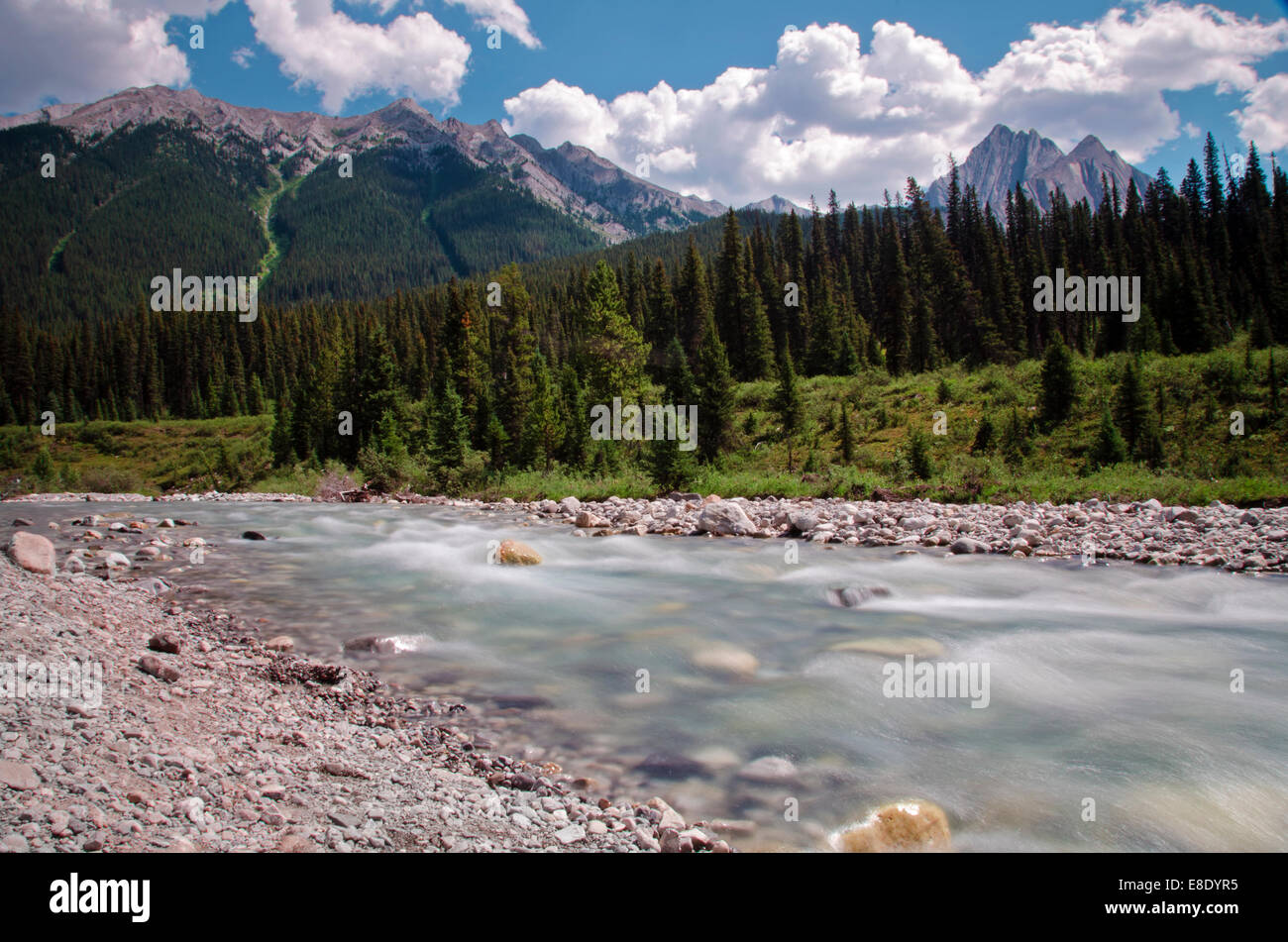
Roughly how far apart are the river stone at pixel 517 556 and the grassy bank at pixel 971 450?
12476mm

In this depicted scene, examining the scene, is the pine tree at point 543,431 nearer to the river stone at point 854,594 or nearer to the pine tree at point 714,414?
the pine tree at point 714,414

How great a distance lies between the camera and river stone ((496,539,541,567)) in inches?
563

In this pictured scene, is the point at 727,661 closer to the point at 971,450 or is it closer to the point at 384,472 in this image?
the point at 971,450

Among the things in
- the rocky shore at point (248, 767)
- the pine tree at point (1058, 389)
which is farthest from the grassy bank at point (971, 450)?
the rocky shore at point (248, 767)

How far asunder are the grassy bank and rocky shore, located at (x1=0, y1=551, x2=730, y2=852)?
65.5 feet

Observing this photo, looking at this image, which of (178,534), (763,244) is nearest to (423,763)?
(178,534)

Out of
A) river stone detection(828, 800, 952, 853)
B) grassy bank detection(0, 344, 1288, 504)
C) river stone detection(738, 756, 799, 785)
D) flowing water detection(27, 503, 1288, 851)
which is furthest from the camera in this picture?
grassy bank detection(0, 344, 1288, 504)

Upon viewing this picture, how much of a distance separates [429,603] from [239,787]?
6577 mm

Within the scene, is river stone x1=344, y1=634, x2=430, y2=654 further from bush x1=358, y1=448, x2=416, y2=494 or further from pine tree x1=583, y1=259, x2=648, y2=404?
pine tree x1=583, y1=259, x2=648, y2=404

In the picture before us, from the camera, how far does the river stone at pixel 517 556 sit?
1429 centimetres

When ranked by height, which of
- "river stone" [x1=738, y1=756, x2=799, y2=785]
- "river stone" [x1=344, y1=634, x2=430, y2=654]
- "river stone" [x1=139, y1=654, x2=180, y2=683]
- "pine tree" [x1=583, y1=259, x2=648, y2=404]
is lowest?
"river stone" [x1=738, y1=756, x2=799, y2=785]

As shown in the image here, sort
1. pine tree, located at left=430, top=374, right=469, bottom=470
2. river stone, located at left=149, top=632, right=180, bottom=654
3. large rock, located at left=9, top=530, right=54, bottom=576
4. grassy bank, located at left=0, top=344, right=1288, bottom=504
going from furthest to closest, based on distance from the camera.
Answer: pine tree, located at left=430, top=374, right=469, bottom=470, grassy bank, located at left=0, top=344, right=1288, bottom=504, large rock, located at left=9, top=530, right=54, bottom=576, river stone, located at left=149, top=632, right=180, bottom=654

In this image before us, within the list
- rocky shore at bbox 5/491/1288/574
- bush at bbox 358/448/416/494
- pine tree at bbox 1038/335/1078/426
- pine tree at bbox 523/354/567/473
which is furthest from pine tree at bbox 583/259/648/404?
pine tree at bbox 1038/335/1078/426
